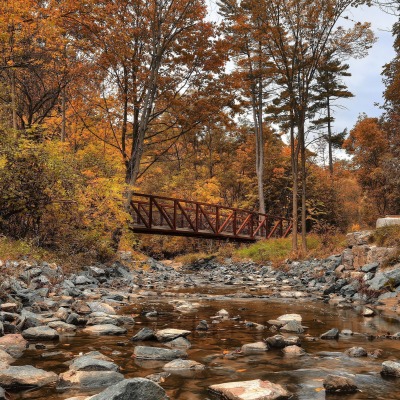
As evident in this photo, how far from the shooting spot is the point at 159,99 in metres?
14.6

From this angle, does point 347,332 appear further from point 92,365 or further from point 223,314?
point 92,365

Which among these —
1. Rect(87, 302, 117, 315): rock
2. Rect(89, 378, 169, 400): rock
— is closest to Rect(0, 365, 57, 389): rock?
Rect(89, 378, 169, 400): rock

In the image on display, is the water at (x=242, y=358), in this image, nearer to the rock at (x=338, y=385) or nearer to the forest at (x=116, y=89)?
the rock at (x=338, y=385)

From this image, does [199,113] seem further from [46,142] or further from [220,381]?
[220,381]

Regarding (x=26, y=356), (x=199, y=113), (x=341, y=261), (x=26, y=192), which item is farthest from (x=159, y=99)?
(x=26, y=356)

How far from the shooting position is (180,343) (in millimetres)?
4043

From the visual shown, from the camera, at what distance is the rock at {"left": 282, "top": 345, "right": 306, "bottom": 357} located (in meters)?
3.73

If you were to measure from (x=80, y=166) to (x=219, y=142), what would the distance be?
2095 centimetres

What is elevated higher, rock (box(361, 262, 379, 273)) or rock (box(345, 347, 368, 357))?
rock (box(361, 262, 379, 273))

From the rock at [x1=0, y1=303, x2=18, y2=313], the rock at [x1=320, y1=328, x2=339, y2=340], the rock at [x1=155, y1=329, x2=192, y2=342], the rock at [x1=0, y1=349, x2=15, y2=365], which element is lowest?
the rock at [x1=320, y1=328, x2=339, y2=340]

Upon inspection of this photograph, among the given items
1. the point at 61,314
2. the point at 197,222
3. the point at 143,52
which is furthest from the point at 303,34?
the point at 61,314

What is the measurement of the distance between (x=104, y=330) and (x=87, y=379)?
5.61 ft

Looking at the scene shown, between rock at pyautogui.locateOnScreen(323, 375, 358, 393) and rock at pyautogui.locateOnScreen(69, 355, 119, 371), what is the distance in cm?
149

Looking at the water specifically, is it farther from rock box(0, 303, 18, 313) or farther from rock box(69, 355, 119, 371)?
rock box(0, 303, 18, 313)
